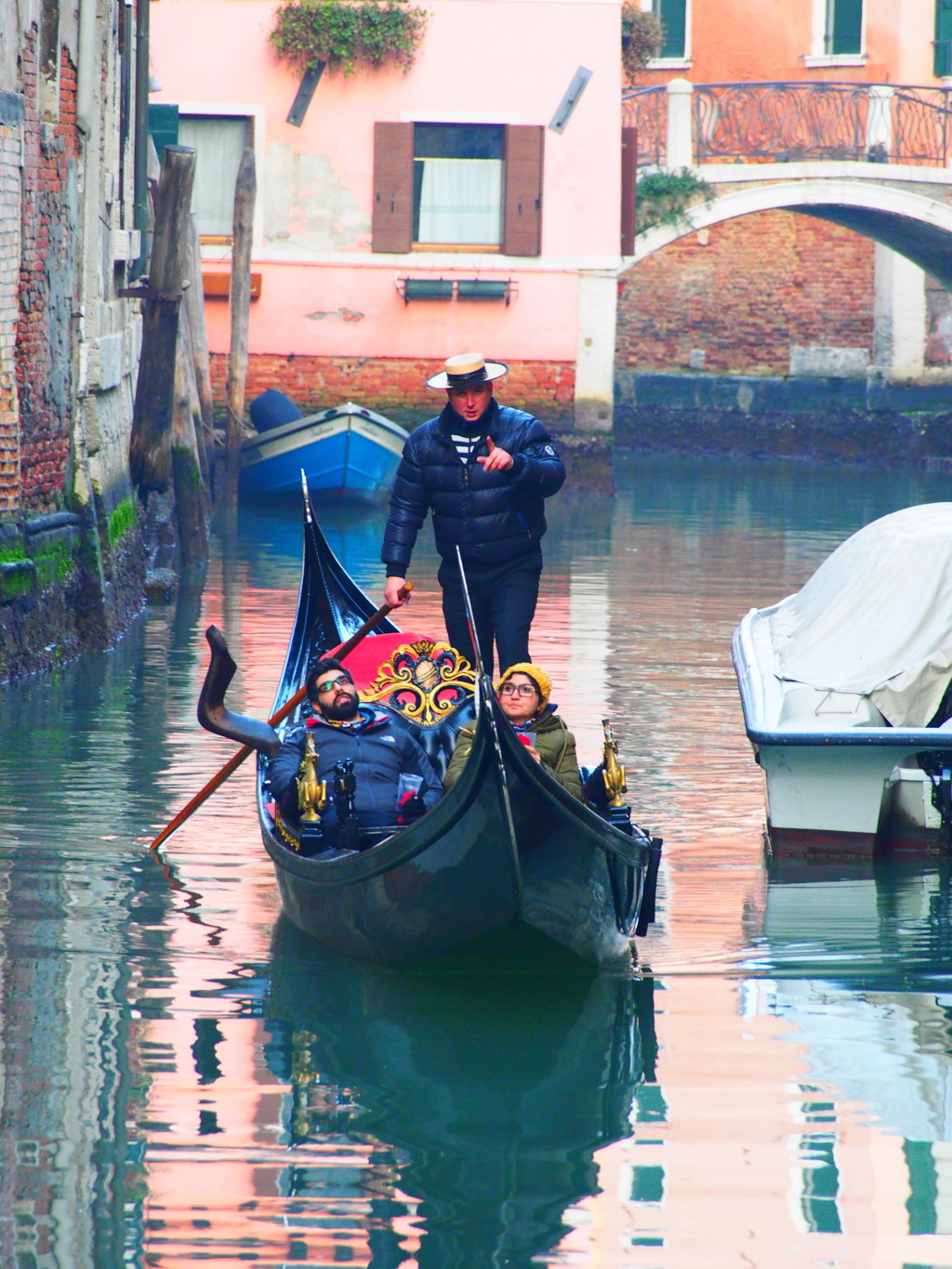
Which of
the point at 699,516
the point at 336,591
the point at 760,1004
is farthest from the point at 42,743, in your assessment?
the point at 699,516

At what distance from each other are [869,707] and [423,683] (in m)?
1.33

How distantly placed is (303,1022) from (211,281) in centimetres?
1259

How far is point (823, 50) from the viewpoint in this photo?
802 inches

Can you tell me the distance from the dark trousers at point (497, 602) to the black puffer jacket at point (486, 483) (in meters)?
0.04

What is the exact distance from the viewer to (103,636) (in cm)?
816

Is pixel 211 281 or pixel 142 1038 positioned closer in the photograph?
pixel 142 1038

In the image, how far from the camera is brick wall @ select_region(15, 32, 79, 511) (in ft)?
24.4

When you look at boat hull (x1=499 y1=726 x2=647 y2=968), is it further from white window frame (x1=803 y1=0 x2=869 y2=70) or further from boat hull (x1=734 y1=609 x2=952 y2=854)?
white window frame (x1=803 y1=0 x2=869 y2=70)

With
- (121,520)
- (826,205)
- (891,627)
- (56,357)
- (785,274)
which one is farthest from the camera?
(785,274)

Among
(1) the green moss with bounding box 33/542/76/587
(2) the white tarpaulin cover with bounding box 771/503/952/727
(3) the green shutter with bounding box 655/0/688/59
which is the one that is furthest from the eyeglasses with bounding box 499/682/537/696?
(3) the green shutter with bounding box 655/0/688/59

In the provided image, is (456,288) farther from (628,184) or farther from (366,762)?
(366,762)

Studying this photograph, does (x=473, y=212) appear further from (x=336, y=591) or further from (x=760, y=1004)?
(x=760, y=1004)

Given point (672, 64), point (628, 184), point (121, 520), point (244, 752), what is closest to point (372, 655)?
point (244, 752)

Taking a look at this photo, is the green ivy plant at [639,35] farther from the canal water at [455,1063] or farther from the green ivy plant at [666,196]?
the canal water at [455,1063]
